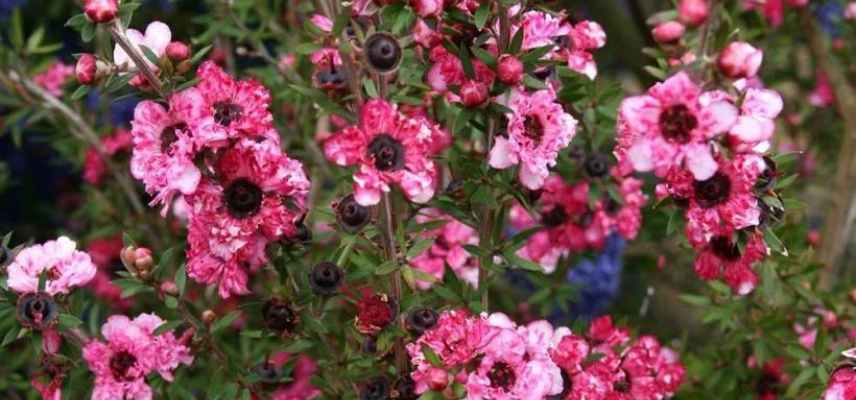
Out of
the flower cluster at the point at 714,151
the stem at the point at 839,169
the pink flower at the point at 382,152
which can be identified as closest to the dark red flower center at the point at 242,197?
the pink flower at the point at 382,152

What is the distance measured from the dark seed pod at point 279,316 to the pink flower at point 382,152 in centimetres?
25

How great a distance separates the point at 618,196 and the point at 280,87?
2.03 ft

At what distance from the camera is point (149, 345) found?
1235 mm

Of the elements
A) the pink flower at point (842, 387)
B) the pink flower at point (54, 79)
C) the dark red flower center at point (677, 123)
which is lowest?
the pink flower at point (54, 79)

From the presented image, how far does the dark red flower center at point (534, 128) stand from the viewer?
45.0 inches

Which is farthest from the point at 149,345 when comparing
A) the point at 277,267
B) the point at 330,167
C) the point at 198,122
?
the point at 330,167

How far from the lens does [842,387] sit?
44.4 inches

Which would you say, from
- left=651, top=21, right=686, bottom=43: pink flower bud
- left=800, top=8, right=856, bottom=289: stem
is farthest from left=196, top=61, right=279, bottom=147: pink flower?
left=800, top=8, right=856, bottom=289: stem

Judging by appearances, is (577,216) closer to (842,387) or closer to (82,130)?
(842,387)

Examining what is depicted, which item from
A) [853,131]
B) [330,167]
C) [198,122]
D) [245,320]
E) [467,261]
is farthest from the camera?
[853,131]

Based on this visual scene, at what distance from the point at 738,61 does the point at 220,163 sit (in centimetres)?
52

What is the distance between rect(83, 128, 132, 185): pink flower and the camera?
1.84 metres

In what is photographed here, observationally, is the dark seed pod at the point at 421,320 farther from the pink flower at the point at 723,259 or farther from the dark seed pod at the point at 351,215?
the pink flower at the point at 723,259

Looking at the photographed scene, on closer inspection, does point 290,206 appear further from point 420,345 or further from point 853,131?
point 853,131
